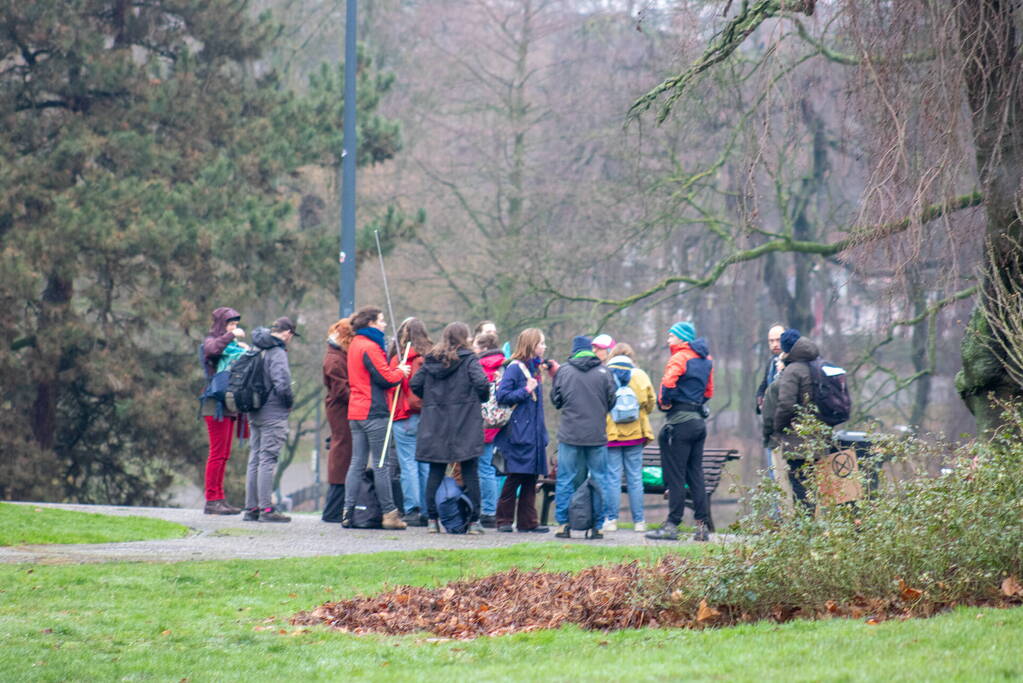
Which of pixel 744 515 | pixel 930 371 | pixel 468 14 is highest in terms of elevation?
pixel 468 14

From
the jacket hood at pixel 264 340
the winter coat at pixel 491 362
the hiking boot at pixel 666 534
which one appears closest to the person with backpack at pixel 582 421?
the hiking boot at pixel 666 534

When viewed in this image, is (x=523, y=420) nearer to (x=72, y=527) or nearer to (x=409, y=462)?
(x=409, y=462)

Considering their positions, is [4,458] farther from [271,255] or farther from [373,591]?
[373,591]

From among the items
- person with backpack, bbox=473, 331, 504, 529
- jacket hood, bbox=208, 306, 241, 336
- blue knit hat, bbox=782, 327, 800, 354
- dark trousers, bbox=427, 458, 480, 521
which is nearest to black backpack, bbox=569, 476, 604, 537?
dark trousers, bbox=427, 458, 480, 521

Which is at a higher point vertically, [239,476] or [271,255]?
[271,255]

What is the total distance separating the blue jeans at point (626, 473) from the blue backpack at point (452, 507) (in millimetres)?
1436

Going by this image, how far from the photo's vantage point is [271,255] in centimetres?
2425

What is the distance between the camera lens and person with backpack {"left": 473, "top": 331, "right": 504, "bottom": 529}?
44.8 feet

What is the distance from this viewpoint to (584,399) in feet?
42.6

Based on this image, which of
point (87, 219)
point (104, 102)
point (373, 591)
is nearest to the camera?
point (373, 591)

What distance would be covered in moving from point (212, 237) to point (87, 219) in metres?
2.02

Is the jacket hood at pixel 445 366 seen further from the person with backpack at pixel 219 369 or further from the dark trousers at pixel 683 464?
the person with backpack at pixel 219 369

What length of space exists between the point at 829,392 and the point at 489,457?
334 cm

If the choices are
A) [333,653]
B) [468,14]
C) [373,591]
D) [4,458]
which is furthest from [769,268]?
[333,653]
